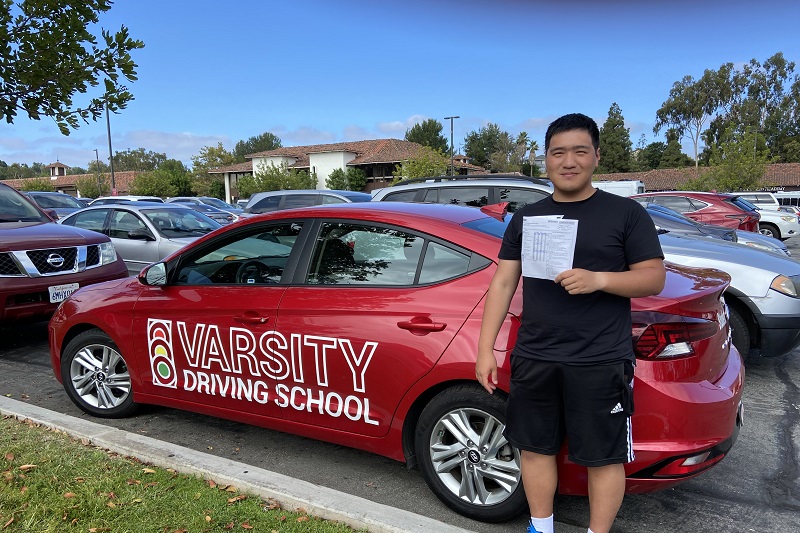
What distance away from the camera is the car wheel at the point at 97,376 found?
4004mm

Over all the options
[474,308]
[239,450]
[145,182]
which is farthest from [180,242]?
[145,182]

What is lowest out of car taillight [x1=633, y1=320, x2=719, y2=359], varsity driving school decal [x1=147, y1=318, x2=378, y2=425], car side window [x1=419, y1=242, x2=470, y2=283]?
varsity driving school decal [x1=147, y1=318, x2=378, y2=425]

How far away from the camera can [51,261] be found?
5758 millimetres

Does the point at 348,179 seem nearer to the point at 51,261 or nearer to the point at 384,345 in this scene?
the point at 51,261

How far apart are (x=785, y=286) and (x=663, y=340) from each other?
3081 mm

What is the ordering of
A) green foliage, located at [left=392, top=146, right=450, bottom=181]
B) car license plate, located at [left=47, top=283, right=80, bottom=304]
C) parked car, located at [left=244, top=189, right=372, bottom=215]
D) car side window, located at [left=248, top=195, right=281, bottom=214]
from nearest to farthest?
car license plate, located at [left=47, top=283, right=80, bottom=304] < parked car, located at [left=244, top=189, right=372, bottom=215] < car side window, located at [left=248, top=195, right=281, bottom=214] < green foliage, located at [left=392, top=146, right=450, bottom=181]

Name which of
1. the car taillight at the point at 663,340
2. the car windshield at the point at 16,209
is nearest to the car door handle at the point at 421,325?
the car taillight at the point at 663,340

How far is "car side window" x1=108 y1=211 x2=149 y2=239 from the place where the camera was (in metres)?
8.98

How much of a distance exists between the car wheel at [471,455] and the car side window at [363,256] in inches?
27.5

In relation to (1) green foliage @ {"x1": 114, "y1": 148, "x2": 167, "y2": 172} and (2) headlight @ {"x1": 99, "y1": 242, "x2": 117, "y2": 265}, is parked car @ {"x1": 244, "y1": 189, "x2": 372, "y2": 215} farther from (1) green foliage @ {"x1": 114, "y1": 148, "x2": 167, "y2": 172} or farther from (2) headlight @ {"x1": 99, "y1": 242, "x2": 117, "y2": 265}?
(1) green foliage @ {"x1": 114, "y1": 148, "x2": 167, "y2": 172}

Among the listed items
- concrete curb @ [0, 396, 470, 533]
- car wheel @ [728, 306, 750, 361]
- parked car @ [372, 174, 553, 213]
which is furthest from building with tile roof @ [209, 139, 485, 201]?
concrete curb @ [0, 396, 470, 533]

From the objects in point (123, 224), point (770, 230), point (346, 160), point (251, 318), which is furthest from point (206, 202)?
point (346, 160)

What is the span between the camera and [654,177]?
61156 millimetres

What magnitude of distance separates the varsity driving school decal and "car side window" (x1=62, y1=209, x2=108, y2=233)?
657cm
